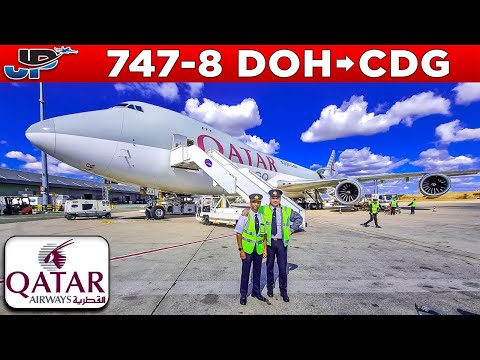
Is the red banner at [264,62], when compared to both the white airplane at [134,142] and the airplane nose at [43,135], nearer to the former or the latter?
the airplane nose at [43,135]

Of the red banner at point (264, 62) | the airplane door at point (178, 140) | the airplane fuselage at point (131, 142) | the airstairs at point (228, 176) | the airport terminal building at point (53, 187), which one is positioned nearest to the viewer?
the red banner at point (264, 62)

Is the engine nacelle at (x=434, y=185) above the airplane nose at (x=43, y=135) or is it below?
below

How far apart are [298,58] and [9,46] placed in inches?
240

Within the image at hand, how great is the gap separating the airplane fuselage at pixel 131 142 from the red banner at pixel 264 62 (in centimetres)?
527

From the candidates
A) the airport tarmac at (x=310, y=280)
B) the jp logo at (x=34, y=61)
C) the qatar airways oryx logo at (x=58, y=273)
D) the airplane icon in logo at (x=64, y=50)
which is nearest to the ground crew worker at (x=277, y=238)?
the airport tarmac at (x=310, y=280)

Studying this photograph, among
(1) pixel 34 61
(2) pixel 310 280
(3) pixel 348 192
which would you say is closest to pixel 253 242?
(2) pixel 310 280

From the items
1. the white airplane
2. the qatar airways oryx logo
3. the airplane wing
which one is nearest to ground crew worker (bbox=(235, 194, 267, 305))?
the qatar airways oryx logo

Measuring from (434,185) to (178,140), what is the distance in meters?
21.5

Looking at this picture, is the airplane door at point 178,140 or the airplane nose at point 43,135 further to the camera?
the airplane door at point 178,140

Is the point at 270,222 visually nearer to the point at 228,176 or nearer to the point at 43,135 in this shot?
the point at 228,176

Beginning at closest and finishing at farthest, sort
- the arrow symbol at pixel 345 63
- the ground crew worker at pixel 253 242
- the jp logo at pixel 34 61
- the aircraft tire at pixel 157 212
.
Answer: the ground crew worker at pixel 253 242 → the arrow symbol at pixel 345 63 → the jp logo at pixel 34 61 → the aircraft tire at pixel 157 212

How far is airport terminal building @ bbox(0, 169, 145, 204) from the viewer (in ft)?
132

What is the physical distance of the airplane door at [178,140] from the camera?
12863mm

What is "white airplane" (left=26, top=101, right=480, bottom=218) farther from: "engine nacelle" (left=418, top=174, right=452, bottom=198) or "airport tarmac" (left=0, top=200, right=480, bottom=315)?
"engine nacelle" (left=418, top=174, right=452, bottom=198)
